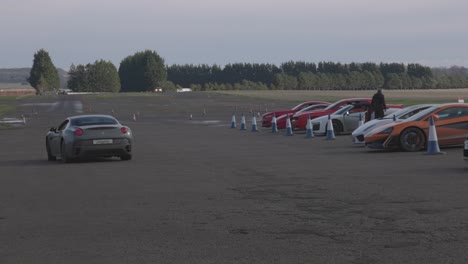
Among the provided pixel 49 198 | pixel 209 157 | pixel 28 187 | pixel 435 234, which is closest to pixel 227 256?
pixel 435 234

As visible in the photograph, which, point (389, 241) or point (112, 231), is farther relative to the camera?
point (112, 231)

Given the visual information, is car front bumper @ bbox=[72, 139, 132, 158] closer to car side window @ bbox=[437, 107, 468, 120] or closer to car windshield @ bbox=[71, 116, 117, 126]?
car windshield @ bbox=[71, 116, 117, 126]

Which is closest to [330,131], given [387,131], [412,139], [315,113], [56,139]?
[315,113]

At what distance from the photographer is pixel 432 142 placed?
777 inches

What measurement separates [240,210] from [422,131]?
10.4m

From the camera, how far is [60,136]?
21547 millimetres

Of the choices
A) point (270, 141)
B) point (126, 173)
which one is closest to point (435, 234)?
point (126, 173)

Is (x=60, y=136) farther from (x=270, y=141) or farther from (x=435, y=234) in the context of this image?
(x=435, y=234)

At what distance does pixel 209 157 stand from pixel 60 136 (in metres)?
3.59

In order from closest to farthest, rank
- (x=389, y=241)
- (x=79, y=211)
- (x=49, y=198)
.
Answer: (x=389, y=241), (x=79, y=211), (x=49, y=198)

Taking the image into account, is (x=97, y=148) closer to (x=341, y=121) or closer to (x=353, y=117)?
(x=341, y=121)

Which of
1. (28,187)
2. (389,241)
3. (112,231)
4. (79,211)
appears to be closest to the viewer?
(389,241)

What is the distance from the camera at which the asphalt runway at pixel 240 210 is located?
8.34 metres

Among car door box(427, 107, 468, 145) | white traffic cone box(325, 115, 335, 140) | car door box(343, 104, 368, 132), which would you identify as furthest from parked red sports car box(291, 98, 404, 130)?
car door box(427, 107, 468, 145)
